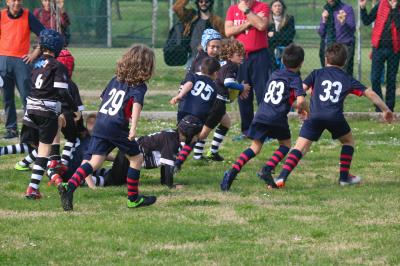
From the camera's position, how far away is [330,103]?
36.3 feet

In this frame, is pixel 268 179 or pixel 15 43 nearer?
pixel 268 179

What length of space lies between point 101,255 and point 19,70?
726cm

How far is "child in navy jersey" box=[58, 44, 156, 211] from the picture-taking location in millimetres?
9836

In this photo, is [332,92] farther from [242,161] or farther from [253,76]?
[253,76]

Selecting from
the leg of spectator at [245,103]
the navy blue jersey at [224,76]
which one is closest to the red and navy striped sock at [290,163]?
the navy blue jersey at [224,76]

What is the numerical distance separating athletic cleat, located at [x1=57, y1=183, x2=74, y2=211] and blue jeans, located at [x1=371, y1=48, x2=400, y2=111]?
333 inches

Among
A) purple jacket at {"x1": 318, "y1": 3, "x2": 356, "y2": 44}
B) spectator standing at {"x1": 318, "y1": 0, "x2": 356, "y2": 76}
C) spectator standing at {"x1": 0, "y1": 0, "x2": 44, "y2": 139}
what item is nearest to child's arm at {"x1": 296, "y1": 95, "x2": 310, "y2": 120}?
spectator standing at {"x1": 0, "y1": 0, "x2": 44, "y2": 139}

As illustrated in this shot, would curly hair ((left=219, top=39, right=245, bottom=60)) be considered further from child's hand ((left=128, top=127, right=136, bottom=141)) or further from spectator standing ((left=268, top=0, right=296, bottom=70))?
spectator standing ((left=268, top=0, right=296, bottom=70))

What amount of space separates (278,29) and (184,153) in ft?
25.8

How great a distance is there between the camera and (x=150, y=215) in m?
9.65

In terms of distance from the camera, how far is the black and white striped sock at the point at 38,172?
34.6 feet

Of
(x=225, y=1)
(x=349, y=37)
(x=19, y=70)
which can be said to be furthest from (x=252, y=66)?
(x=225, y=1)

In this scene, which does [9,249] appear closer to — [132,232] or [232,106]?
[132,232]

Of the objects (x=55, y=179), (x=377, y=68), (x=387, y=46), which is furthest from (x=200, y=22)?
(x=55, y=179)
